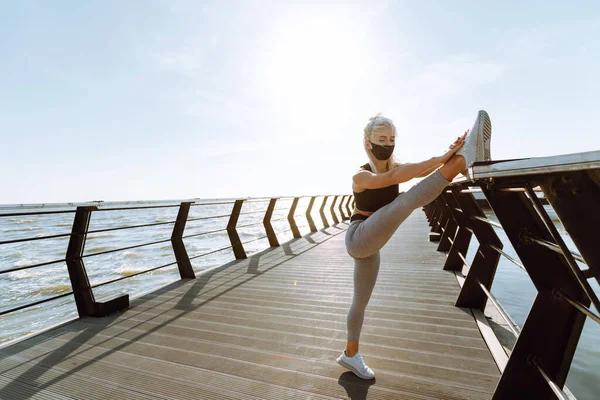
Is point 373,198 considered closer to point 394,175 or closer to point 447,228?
point 394,175

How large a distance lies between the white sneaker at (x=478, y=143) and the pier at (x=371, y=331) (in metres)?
0.12

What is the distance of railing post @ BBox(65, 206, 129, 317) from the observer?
11.0 ft

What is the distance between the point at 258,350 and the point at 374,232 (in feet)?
Result: 4.79

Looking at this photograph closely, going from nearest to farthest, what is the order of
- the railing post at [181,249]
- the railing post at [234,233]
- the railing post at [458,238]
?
the railing post at [458,238] < the railing post at [181,249] < the railing post at [234,233]

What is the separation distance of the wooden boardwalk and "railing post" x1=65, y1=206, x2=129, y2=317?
0.49ft

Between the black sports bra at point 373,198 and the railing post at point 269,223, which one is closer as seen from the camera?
the black sports bra at point 373,198

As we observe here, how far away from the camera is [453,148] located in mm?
1528

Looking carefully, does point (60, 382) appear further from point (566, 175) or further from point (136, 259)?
point (136, 259)

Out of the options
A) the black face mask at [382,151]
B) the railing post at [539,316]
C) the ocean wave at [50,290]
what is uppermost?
the black face mask at [382,151]

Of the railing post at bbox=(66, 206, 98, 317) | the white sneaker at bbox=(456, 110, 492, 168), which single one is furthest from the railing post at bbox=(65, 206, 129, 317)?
the white sneaker at bbox=(456, 110, 492, 168)

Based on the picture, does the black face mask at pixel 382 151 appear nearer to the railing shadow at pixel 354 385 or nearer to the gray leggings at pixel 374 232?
the gray leggings at pixel 374 232

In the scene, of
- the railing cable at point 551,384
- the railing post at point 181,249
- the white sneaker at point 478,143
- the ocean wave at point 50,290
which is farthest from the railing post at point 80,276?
the ocean wave at point 50,290

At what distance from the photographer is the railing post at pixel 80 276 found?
3.37 meters

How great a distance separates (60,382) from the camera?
216 centimetres
